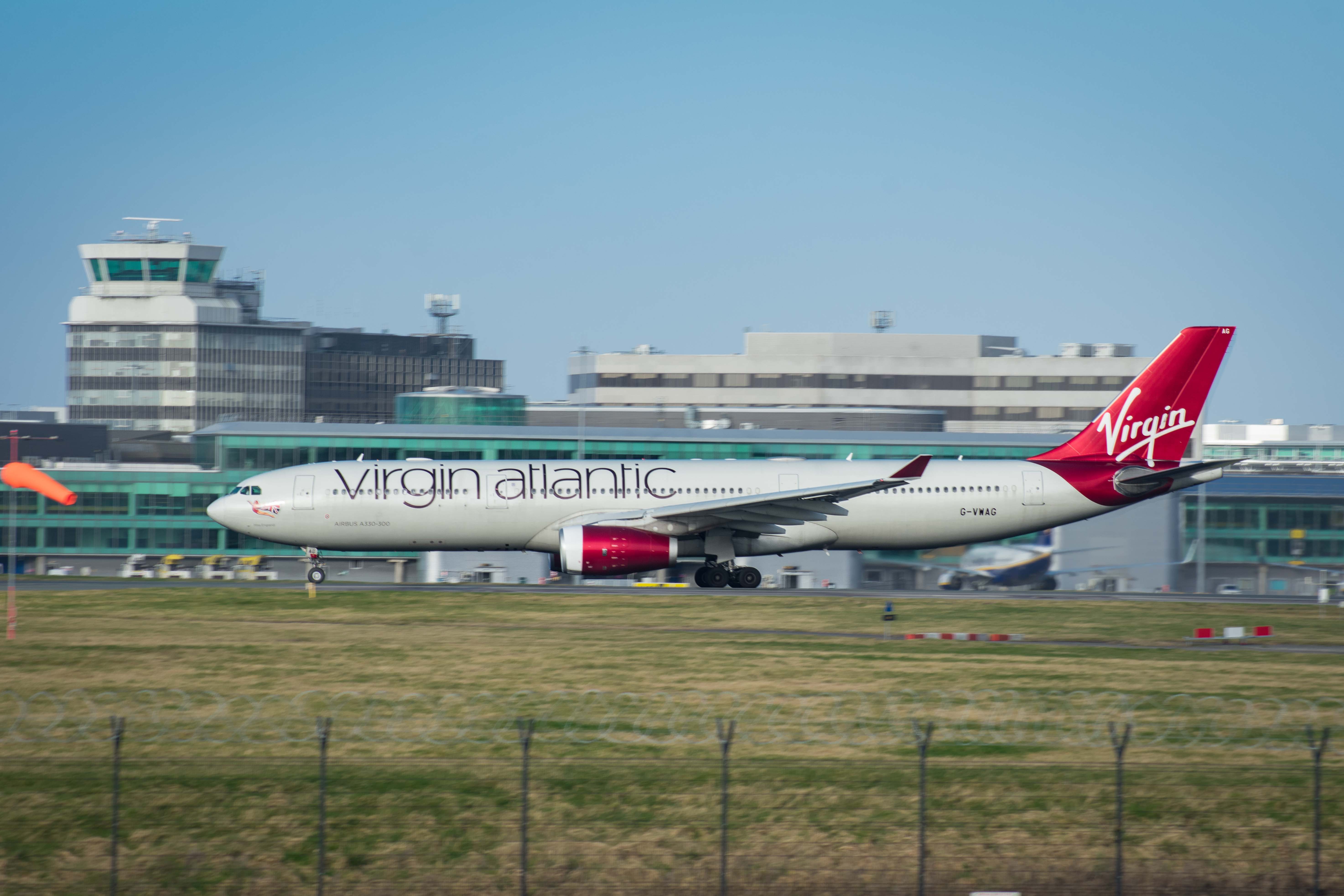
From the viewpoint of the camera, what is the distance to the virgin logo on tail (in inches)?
1576

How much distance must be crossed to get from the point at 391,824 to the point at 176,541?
193 feet

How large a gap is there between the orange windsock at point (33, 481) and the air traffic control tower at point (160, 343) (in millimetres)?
119897

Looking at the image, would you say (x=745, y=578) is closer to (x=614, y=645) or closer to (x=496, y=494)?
(x=496, y=494)

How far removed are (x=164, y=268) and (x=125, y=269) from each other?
4.29m

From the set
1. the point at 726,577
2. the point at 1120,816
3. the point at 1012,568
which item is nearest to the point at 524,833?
the point at 1120,816

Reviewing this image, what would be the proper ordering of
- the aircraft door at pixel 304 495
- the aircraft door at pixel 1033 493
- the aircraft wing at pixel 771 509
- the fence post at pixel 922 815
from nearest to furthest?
the fence post at pixel 922 815, the aircraft wing at pixel 771 509, the aircraft door at pixel 304 495, the aircraft door at pixel 1033 493

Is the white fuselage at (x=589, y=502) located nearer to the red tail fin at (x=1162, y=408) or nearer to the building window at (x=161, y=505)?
the red tail fin at (x=1162, y=408)

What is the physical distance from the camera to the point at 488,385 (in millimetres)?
185500

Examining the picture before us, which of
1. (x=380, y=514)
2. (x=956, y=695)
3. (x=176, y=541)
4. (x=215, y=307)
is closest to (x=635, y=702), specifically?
(x=956, y=695)

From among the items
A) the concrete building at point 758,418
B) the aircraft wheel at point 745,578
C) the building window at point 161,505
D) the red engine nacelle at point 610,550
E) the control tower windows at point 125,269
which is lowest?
the aircraft wheel at point 745,578

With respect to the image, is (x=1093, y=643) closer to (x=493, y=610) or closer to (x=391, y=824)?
(x=493, y=610)

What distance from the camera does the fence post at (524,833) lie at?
39.5 feet

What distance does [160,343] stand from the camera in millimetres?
145125

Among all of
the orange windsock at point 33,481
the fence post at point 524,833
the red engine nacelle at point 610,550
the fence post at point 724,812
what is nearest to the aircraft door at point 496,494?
the red engine nacelle at point 610,550
